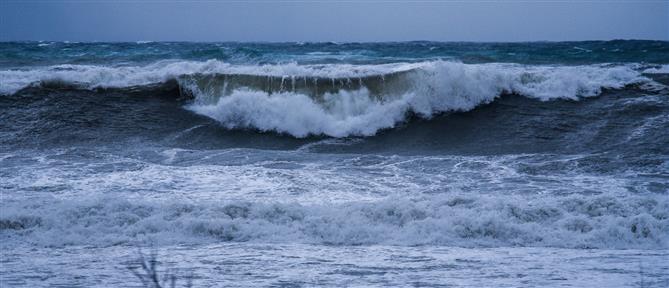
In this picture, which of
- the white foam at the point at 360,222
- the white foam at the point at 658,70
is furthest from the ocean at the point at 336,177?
the white foam at the point at 658,70

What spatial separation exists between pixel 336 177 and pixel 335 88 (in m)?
5.22

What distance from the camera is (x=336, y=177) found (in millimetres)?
7887

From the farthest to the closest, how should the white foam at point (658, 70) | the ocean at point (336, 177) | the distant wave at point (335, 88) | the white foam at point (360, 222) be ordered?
the white foam at point (658, 70), the distant wave at point (335, 88), the white foam at point (360, 222), the ocean at point (336, 177)

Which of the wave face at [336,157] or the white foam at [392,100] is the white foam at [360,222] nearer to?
the wave face at [336,157]

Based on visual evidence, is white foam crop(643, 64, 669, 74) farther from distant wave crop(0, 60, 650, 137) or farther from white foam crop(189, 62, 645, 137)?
white foam crop(189, 62, 645, 137)

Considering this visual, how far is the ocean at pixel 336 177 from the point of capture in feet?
15.8

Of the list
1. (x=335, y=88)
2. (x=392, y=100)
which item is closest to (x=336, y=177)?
(x=392, y=100)

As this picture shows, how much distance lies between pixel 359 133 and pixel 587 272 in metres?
6.88

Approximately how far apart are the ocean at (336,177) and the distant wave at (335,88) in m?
0.05

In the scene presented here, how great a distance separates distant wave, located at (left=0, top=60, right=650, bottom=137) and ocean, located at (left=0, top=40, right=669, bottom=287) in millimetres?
46

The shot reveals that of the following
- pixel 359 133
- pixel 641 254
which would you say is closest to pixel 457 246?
pixel 641 254

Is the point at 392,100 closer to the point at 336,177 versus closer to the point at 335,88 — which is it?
the point at 335,88

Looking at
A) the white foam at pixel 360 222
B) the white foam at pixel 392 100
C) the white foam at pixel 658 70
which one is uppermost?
the white foam at pixel 658 70

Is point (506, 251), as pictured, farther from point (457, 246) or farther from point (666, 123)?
point (666, 123)
